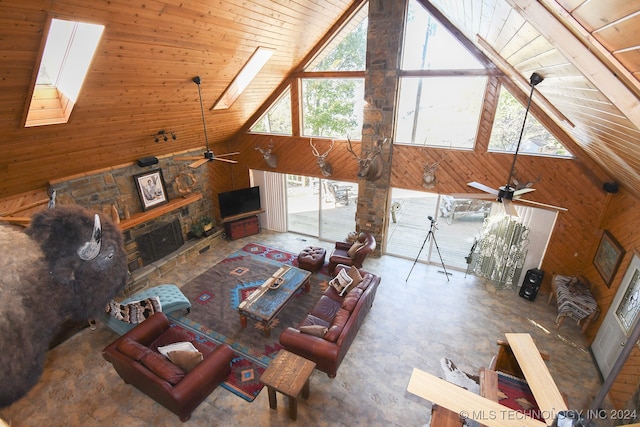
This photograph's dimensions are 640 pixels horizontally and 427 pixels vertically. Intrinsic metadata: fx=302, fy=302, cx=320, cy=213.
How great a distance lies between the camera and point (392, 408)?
4246mm

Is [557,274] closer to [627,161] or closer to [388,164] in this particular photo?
[627,161]

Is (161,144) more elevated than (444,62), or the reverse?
(444,62)

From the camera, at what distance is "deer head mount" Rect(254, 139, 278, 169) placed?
8.32m

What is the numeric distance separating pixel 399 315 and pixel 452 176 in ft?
10.7

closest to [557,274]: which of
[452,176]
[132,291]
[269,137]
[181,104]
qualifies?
[452,176]

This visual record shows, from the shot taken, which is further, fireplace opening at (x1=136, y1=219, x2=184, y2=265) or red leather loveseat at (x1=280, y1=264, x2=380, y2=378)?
fireplace opening at (x1=136, y1=219, x2=184, y2=265)

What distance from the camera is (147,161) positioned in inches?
267

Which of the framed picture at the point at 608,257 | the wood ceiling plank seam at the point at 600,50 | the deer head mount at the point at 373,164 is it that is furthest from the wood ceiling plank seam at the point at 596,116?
the deer head mount at the point at 373,164

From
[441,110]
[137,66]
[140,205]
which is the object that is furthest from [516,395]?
[140,205]

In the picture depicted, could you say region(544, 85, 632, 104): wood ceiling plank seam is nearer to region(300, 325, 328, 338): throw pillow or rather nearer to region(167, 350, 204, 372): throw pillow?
region(300, 325, 328, 338): throw pillow

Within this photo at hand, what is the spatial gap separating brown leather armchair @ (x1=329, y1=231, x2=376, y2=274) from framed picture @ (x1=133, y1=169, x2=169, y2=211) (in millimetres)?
4477

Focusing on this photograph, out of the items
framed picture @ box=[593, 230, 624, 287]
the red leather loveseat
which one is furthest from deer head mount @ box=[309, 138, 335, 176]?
framed picture @ box=[593, 230, 624, 287]

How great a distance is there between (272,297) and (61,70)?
4646 millimetres

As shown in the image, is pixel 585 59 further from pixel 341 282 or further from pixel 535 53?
pixel 341 282
